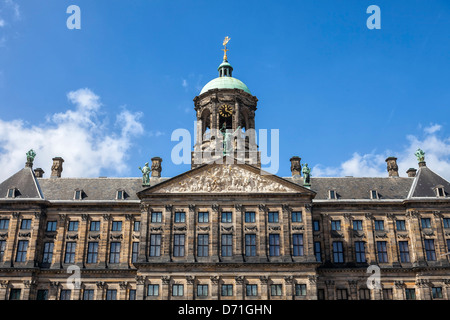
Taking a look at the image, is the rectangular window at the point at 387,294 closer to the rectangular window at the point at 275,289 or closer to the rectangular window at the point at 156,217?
the rectangular window at the point at 275,289

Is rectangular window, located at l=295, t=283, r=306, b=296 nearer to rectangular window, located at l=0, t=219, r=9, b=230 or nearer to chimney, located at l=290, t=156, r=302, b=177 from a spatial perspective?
chimney, located at l=290, t=156, r=302, b=177

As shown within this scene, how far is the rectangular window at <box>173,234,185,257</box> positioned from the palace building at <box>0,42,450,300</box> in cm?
9

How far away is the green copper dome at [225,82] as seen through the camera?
1935 inches

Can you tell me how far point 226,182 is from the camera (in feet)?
134

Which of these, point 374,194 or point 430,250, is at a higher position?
point 374,194

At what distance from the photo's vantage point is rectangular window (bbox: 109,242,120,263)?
4153cm

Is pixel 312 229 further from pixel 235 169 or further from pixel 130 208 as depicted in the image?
pixel 130 208

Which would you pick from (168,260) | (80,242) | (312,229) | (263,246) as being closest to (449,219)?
(312,229)

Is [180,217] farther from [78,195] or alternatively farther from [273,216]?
[78,195]

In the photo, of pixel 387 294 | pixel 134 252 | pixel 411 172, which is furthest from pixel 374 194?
pixel 134 252

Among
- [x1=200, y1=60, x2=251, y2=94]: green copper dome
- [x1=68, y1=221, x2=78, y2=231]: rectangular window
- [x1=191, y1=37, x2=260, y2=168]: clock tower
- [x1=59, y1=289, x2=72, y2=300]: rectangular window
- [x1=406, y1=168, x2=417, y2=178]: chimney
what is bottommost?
[x1=59, y1=289, x2=72, y2=300]: rectangular window

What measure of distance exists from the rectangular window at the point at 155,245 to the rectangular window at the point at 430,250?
24.0m

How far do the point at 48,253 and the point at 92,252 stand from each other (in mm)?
4015

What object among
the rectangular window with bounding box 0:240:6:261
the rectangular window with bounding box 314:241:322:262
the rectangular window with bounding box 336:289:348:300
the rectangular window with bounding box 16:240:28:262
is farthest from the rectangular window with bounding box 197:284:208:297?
the rectangular window with bounding box 0:240:6:261
